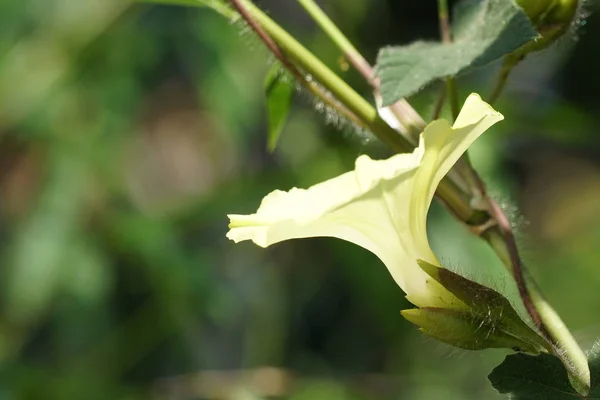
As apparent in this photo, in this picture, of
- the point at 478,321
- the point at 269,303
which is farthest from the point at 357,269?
the point at 478,321

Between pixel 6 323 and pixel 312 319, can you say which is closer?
pixel 6 323

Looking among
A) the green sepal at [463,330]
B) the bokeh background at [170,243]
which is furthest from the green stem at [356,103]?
the bokeh background at [170,243]

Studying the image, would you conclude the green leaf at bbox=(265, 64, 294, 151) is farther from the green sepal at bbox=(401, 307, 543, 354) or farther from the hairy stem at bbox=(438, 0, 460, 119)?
the green sepal at bbox=(401, 307, 543, 354)

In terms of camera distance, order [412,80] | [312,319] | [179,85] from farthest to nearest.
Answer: [179,85]
[312,319]
[412,80]

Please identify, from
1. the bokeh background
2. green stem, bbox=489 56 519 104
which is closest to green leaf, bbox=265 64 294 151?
green stem, bbox=489 56 519 104

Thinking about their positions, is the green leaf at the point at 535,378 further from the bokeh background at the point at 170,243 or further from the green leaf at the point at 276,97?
the bokeh background at the point at 170,243

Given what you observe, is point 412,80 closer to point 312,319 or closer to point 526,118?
point 526,118
